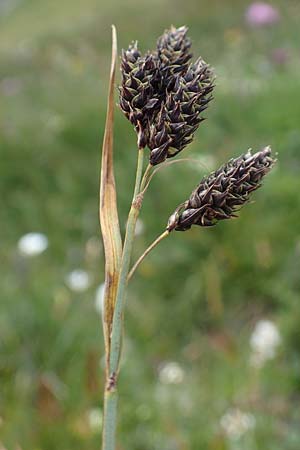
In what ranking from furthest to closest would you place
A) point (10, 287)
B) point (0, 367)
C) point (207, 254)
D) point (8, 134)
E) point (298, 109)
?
point (8, 134), point (298, 109), point (207, 254), point (10, 287), point (0, 367)

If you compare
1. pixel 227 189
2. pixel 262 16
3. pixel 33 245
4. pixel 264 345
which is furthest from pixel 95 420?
pixel 262 16

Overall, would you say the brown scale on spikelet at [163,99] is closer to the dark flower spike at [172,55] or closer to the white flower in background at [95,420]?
the dark flower spike at [172,55]

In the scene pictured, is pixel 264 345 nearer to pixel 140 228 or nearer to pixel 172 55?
pixel 140 228

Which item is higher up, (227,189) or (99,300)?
(99,300)

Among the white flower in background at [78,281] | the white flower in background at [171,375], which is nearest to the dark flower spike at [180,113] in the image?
the white flower in background at [171,375]

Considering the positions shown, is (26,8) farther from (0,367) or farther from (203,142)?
(0,367)

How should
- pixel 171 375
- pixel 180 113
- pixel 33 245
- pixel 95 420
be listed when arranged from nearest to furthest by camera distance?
pixel 180 113 → pixel 95 420 → pixel 171 375 → pixel 33 245

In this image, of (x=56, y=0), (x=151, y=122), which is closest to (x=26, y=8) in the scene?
(x=56, y=0)

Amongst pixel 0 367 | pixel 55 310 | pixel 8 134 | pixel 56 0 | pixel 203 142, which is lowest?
pixel 0 367
